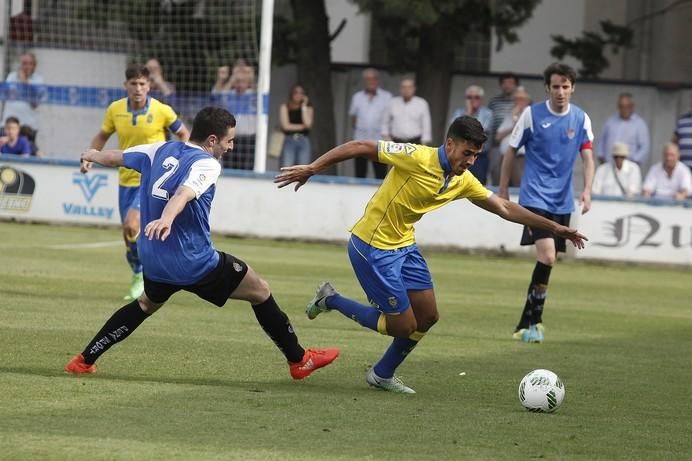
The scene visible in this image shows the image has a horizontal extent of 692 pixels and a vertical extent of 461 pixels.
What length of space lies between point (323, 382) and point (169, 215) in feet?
5.68

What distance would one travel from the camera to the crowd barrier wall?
64.3ft

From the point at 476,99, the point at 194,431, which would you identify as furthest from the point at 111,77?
the point at 194,431

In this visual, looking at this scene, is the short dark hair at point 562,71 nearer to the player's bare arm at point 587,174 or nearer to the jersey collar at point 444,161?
the player's bare arm at point 587,174

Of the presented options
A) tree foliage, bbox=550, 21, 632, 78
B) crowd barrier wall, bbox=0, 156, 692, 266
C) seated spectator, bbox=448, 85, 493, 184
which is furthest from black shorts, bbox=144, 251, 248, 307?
tree foliage, bbox=550, 21, 632, 78

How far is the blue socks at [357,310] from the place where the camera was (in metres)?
8.80

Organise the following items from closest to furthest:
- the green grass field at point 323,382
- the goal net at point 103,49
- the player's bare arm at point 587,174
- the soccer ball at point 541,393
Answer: the green grass field at point 323,382 < the soccer ball at point 541,393 < the player's bare arm at point 587,174 < the goal net at point 103,49

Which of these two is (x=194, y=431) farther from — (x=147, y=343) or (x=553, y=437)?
(x=147, y=343)

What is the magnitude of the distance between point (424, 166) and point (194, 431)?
8.18 feet

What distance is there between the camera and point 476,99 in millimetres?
21359

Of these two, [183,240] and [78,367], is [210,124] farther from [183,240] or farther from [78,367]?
[78,367]

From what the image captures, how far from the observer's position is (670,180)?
2091 cm

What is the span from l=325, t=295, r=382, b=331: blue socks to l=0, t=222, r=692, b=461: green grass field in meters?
0.39

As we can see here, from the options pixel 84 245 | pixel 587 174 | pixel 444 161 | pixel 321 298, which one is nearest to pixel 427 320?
pixel 321 298

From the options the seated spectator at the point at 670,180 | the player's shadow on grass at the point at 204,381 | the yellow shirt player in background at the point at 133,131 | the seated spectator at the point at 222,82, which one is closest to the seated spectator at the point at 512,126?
the seated spectator at the point at 670,180
